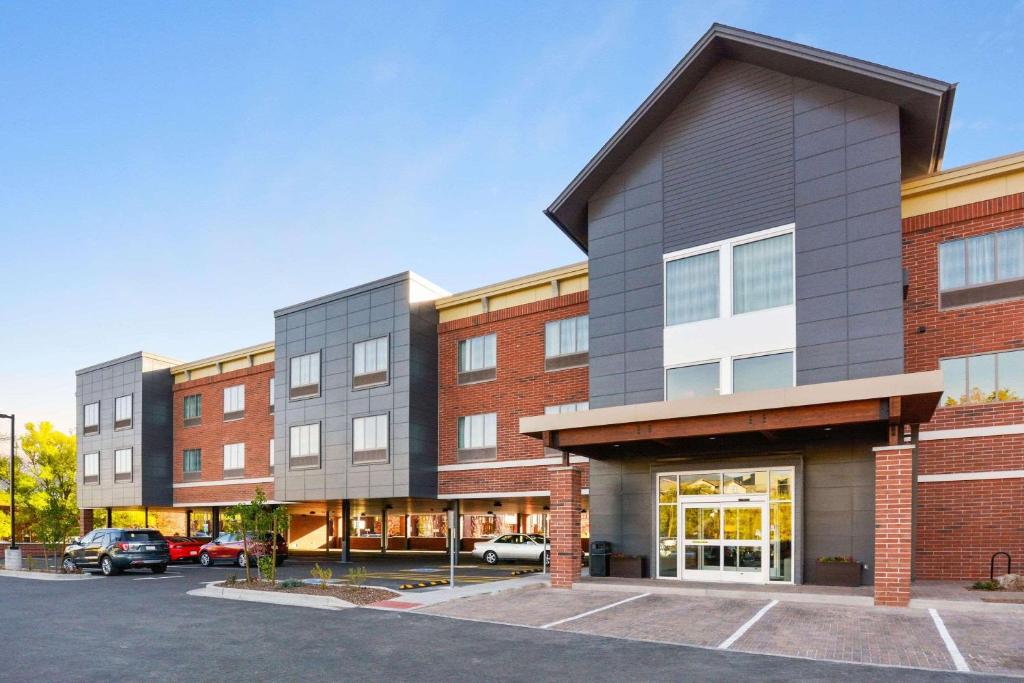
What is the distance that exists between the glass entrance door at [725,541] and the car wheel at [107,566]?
20303mm

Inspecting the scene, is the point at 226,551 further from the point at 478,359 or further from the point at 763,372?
the point at 763,372

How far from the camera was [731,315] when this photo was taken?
19859 millimetres

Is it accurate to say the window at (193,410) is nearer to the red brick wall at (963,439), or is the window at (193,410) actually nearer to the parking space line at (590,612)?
the parking space line at (590,612)

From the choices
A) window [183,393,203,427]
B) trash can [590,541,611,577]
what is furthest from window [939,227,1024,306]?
window [183,393,203,427]

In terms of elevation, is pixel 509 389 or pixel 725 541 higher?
pixel 509 389

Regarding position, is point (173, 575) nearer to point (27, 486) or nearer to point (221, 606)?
point (221, 606)

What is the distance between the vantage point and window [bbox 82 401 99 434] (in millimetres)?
45756

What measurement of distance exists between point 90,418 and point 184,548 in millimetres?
16584

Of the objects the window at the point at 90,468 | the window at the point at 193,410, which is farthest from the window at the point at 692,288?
the window at the point at 90,468

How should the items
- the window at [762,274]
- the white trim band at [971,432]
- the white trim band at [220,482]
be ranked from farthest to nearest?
the white trim band at [220,482] < the window at [762,274] < the white trim band at [971,432]

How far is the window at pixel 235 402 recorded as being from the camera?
39.4 metres

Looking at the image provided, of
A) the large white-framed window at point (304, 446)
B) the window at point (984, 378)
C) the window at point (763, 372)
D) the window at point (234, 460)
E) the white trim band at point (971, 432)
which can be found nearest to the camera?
the white trim band at point (971, 432)

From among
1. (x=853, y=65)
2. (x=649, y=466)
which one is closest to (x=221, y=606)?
(x=649, y=466)

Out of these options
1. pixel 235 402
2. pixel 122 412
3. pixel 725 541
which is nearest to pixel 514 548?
pixel 725 541
